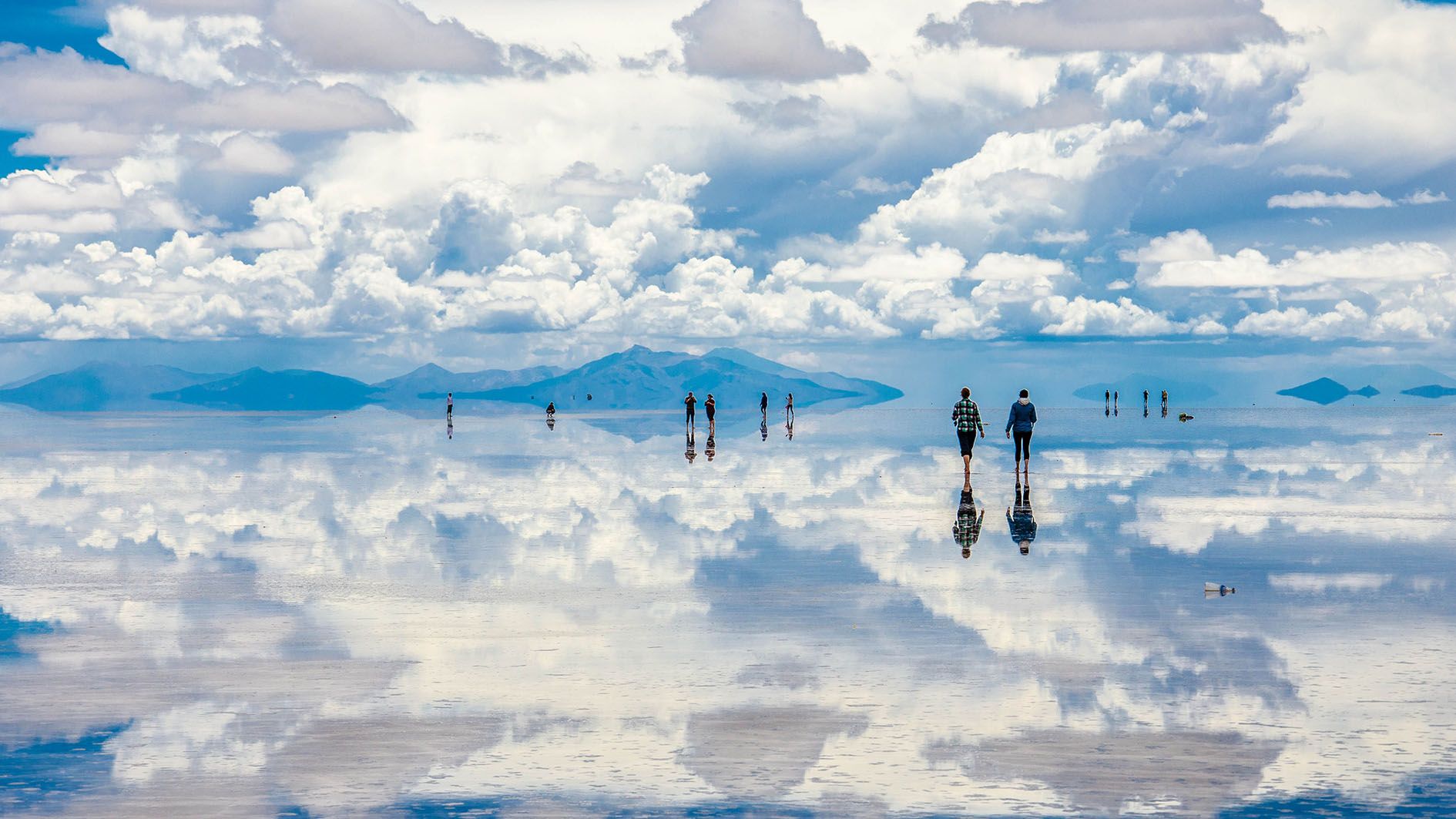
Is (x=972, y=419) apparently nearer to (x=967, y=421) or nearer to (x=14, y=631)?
(x=967, y=421)

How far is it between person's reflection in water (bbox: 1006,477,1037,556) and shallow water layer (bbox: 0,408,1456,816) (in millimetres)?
180

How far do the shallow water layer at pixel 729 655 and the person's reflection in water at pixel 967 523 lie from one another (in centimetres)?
19

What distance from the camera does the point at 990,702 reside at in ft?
41.4

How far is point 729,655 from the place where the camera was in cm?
1494

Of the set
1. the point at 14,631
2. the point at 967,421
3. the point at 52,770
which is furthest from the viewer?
the point at 967,421

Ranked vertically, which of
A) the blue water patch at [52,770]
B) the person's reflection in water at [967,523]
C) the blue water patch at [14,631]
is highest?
the person's reflection in water at [967,523]

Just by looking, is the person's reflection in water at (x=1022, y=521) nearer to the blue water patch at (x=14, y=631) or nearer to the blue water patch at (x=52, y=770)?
the blue water patch at (x=14, y=631)

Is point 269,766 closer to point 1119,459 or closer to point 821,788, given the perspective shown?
point 821,788

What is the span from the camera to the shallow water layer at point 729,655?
10305 mm

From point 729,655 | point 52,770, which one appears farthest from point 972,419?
point 52,770

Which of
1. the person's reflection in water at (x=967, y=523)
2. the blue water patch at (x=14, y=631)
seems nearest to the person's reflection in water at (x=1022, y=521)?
the person's reflection in water at (x=967, y=523)

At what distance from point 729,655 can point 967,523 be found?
47.1ft

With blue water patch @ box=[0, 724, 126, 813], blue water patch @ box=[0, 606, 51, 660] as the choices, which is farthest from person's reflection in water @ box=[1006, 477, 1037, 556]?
blue water patch @ box=[0, 724, 126, 813]

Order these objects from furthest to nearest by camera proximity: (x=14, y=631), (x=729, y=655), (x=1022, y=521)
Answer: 1. (x=1022, y=521)
2. (x=14, y=631)
3. (x=729, y=655)
